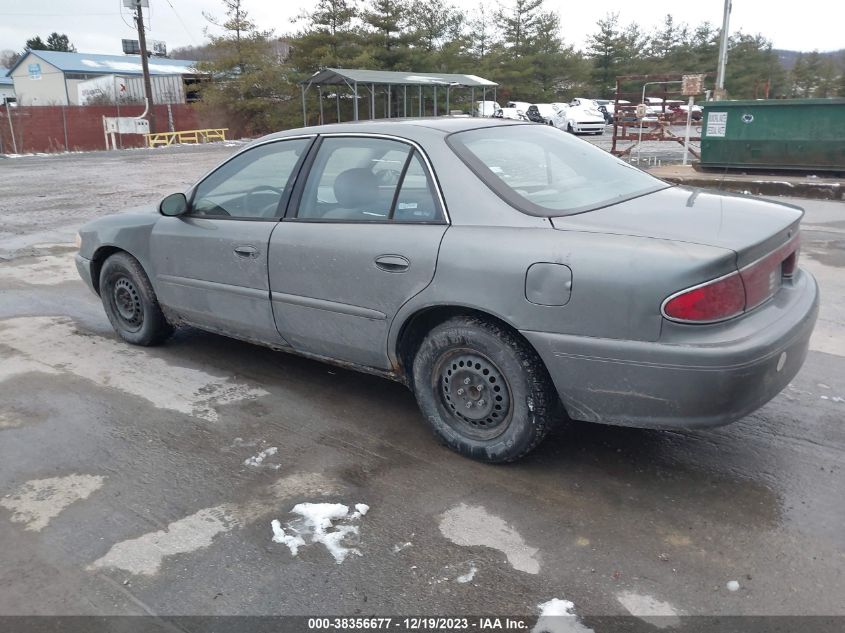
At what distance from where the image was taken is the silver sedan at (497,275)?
2863mm

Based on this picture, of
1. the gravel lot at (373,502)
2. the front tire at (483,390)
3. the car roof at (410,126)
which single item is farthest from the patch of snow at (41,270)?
the front tire at (483,390)

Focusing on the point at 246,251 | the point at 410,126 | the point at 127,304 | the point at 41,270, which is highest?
the point at 410,126

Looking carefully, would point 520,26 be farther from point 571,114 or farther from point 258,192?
point 258,192

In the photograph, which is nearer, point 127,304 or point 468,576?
point 468,576

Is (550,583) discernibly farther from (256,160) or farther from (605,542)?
(256,160)

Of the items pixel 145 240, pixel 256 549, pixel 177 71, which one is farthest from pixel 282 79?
pixel 256 549

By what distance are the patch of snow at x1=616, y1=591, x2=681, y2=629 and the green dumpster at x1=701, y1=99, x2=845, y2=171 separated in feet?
39.3

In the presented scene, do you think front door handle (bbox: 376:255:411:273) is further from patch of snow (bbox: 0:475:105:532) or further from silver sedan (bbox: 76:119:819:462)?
patch of snow (bbox: 0:475:105:532)

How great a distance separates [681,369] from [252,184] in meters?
2.79

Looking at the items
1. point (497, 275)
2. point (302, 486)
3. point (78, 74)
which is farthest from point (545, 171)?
point (78, 74)

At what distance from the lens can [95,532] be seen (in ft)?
9.92

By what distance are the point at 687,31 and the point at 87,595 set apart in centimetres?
6283

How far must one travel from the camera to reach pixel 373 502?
318 cm

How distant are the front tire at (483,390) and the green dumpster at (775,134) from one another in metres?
11.3
